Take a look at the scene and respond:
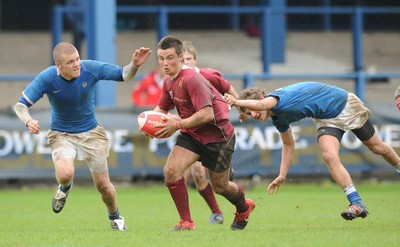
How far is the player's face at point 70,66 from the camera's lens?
10922 millimetres

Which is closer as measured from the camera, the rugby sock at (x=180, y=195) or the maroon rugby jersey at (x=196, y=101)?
the maroon rugby jersey at (x=196, y=101)

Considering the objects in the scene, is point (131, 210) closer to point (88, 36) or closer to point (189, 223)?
point (189, 223)

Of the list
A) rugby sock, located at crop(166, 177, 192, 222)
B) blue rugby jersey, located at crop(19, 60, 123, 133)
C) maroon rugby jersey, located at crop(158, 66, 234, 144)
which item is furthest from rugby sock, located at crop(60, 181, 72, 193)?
maroon rugby jersey, located at crop(158, 66, 234, 144)

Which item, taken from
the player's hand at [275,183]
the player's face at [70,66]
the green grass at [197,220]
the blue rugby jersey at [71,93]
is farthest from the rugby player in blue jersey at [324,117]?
the player's face at [70,66]

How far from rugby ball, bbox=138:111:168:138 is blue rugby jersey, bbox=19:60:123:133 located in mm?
915

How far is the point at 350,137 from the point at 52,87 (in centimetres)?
867

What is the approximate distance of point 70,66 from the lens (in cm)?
1096

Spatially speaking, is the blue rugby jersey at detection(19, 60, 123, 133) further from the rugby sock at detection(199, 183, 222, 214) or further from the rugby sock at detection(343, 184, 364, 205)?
the rugby sock at detection(343, 184, 364, 205)

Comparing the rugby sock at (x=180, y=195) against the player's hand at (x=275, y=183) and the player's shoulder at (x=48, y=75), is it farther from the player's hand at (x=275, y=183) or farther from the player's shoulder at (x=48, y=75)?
the player's shoulder at (x=48, y=75)

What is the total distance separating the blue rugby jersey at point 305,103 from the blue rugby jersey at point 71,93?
166cm

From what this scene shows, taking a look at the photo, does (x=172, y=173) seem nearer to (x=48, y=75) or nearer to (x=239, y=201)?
(x=239, y=201)

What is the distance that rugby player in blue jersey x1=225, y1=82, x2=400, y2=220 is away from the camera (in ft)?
35.3

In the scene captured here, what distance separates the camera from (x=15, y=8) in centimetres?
3228

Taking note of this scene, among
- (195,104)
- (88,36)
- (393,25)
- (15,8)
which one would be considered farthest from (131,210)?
(393,25)
